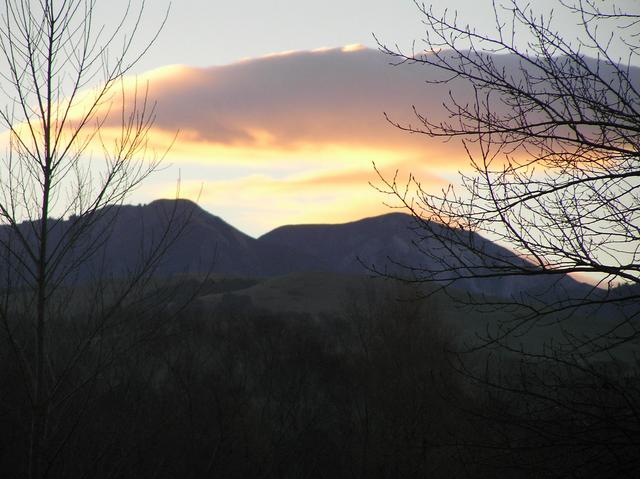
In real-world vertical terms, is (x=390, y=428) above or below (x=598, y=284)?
below

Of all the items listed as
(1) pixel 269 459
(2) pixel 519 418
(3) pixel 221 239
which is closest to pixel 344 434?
(1) pixel 269 459

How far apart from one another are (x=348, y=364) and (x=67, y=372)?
3174cm

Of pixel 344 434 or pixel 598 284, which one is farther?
pixel 344 434

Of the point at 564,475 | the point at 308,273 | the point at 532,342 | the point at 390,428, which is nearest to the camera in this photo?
the point at 564,475

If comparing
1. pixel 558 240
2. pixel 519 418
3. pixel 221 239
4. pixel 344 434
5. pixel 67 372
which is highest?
pixel 221 239

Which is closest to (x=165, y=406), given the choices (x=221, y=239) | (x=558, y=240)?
(x=558, y=240)

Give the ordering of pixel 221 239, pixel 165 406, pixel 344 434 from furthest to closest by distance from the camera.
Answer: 1. pixel 221 239
2. pixel 344 434
3. pixel 165 406

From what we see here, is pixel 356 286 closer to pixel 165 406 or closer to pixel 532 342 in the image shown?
pixel 532 342

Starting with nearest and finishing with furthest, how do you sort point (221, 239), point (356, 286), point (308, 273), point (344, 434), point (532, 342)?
point (344, 434) → point (532, 342) → point (356, 286) → point (308, 273) → point (221, 239)

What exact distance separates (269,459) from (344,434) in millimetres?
5076

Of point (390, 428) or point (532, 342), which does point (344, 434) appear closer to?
point (390, 428)

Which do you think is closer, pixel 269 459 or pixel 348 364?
pixel 269 459

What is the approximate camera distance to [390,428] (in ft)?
80.8

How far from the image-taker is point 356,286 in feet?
297
